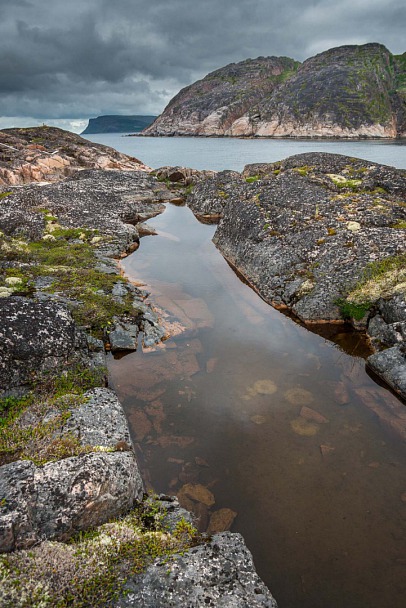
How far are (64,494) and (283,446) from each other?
573 cm

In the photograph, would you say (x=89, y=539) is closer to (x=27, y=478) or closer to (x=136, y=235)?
(x=27, y=478)

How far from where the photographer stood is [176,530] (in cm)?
720

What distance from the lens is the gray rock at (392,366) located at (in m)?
11.9

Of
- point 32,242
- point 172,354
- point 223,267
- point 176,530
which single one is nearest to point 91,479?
point 176,530

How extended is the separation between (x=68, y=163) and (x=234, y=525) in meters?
58.8

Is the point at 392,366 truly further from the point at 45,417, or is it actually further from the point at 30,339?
the point at 30,339

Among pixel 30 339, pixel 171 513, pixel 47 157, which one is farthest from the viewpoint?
pixel 47 157

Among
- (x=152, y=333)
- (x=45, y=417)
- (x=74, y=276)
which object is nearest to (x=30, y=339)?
(x=45, y=417)

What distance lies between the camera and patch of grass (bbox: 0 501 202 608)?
18.3ft

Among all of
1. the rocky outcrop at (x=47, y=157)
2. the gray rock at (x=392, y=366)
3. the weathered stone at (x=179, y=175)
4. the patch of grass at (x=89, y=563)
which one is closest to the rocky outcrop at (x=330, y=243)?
the gray rock at (x=392, y=366)

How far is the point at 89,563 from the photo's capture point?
614cm

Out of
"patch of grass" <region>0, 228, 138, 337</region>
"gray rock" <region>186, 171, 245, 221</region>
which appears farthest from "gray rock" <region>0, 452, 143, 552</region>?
"gray rock" <region>186, 171, 245, 221</region>

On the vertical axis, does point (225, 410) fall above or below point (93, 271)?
below

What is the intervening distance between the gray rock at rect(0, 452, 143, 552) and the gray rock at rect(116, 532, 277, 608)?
1503 mm
